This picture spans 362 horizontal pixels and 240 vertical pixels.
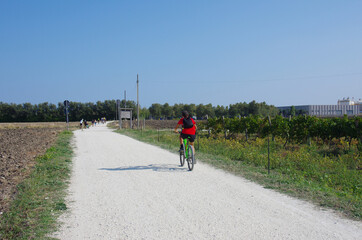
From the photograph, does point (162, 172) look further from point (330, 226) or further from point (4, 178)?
point (330, 226)

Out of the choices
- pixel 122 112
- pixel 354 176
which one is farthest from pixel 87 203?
pixel 122 112

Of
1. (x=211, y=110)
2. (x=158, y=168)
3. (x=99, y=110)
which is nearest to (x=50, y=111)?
(x=99, y=110)

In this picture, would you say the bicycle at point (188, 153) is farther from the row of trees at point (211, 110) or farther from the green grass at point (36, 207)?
the row of trees at point (211, 110)

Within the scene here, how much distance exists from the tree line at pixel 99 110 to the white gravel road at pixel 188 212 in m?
99.1

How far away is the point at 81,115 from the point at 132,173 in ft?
384

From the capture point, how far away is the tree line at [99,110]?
11144 centimetres

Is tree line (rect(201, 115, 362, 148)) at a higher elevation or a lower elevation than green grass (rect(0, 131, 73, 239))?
higher

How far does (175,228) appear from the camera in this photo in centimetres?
436

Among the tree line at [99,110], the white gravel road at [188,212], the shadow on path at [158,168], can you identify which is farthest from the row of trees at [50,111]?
the white gravel road at [188,212]

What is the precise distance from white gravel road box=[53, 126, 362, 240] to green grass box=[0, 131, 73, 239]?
0.78 ft

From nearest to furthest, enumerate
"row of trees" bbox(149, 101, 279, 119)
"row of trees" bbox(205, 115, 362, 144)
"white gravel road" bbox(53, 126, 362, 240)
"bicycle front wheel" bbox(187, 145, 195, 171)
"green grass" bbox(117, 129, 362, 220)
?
1. "white gravel road" bbox(53, 126, 362, 240)
2. "green grass" bbox(117, 129, 362, 220)
3. "bicycle front wheel" bbox(187, 145, 195, 171)
4. "row of trees" bbox(205, 115, 362, 144)
5. "row of trees" bbox(149, 101, 279, 119)

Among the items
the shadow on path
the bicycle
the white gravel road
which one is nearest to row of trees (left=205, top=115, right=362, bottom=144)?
the bicycle

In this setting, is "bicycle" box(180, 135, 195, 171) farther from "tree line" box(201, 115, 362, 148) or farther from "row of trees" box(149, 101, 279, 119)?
"row of trees" box(149, 101, 279, 119)

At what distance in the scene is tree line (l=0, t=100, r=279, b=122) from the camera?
111m
